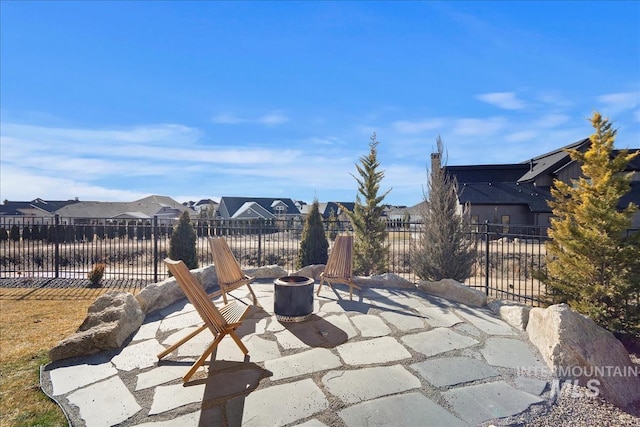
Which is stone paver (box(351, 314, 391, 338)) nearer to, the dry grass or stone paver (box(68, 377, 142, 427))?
stone paver (box(68, 377, 142, 427))

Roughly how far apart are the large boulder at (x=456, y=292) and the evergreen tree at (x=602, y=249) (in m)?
0.99

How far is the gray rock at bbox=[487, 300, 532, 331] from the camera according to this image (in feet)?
13.9

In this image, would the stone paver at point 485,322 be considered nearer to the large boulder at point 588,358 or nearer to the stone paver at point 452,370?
the large boulder at point 588,358

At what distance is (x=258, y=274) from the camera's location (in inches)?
273

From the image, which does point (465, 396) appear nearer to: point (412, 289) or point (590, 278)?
point (590, 278)

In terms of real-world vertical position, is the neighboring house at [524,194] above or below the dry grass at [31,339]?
above

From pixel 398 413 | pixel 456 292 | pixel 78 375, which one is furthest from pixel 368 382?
pixel 456 292

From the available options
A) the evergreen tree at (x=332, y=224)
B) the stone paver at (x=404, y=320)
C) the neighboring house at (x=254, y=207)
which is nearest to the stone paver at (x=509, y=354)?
the stone paver at (x=404, y=320)

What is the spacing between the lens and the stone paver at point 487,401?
2.45 metres

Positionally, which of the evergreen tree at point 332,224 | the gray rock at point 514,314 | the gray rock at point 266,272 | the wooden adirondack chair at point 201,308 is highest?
the evergreen tree at point 332,224

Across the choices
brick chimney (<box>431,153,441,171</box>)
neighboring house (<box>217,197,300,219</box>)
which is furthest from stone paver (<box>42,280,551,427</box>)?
neighboring house (<box>217,197,300,219</box>)

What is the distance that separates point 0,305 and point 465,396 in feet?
25.7

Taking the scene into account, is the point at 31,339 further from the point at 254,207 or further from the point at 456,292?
the point at 254,207

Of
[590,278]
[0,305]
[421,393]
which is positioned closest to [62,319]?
[0,305]
